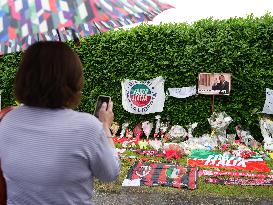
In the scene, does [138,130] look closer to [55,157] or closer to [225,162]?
[225,162]

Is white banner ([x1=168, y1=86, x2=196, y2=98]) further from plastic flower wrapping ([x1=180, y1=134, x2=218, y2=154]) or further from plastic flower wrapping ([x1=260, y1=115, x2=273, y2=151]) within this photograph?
plastic flower wrapping ([x1=260, y1=115, x2=273, y2=151])

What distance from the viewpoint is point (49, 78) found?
6.35 ft

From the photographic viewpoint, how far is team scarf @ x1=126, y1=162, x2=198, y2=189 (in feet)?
21.5

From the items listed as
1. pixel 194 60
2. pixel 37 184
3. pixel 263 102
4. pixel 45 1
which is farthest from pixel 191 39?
pixel 37 184

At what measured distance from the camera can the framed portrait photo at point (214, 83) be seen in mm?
9258

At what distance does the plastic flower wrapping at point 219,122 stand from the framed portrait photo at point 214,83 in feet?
1.56

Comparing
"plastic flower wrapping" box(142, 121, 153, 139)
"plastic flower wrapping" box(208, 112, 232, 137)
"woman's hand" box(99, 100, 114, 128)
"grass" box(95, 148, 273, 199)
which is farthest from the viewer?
"plastic flower wrapping" box(142, 121, 153, 139)

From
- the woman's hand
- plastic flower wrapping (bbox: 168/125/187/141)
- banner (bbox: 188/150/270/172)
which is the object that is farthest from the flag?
the woman's hand

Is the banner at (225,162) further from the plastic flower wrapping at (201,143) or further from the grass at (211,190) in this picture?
the grass at (211,190)

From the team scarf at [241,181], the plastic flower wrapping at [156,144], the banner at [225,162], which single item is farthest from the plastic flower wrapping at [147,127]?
the team scarf at [241,181]

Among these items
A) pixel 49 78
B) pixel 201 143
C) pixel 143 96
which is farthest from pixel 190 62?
pixel 49 78

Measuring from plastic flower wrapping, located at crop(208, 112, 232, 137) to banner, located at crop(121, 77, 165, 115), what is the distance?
3.95ft

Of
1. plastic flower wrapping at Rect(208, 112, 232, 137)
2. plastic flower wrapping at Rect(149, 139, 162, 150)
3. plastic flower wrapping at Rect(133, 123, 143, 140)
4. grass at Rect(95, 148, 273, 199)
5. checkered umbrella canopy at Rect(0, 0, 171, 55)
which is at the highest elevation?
checkered umbrella canopy at Rect(0, 0, 171, 55)

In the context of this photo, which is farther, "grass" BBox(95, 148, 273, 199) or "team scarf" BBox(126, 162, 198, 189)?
"team scarf" BBox(126, 162, 198, 189)
